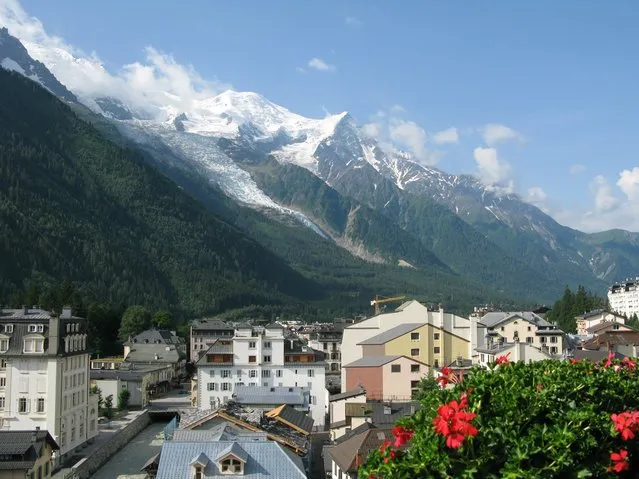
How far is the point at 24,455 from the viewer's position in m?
41.9

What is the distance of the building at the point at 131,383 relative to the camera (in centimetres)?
8861

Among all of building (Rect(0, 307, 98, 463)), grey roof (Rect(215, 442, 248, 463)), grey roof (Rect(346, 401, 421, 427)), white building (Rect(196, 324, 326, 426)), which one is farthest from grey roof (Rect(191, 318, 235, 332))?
grey roof (Rect(215, 442, 248, 463))

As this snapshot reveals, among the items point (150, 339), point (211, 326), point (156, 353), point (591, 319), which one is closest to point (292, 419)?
point (156, 353)

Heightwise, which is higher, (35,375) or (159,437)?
(35,375)

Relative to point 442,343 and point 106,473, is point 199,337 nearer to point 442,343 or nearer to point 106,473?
point 442,343

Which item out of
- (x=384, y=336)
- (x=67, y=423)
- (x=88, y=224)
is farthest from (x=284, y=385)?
(x=88, y=224)

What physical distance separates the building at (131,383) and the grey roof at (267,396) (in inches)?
991

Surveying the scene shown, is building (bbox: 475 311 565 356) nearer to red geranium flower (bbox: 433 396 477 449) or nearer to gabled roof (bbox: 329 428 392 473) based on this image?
gabled roof (bbox: 329 428 392 473)

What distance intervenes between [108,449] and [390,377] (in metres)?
26.8

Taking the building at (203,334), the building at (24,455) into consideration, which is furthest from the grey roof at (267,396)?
the building at (203,334)

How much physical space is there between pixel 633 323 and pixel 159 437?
101911mm

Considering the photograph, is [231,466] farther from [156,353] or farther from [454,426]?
[156,353]

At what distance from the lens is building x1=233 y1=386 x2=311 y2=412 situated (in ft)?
205

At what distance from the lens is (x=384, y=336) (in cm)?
8700
